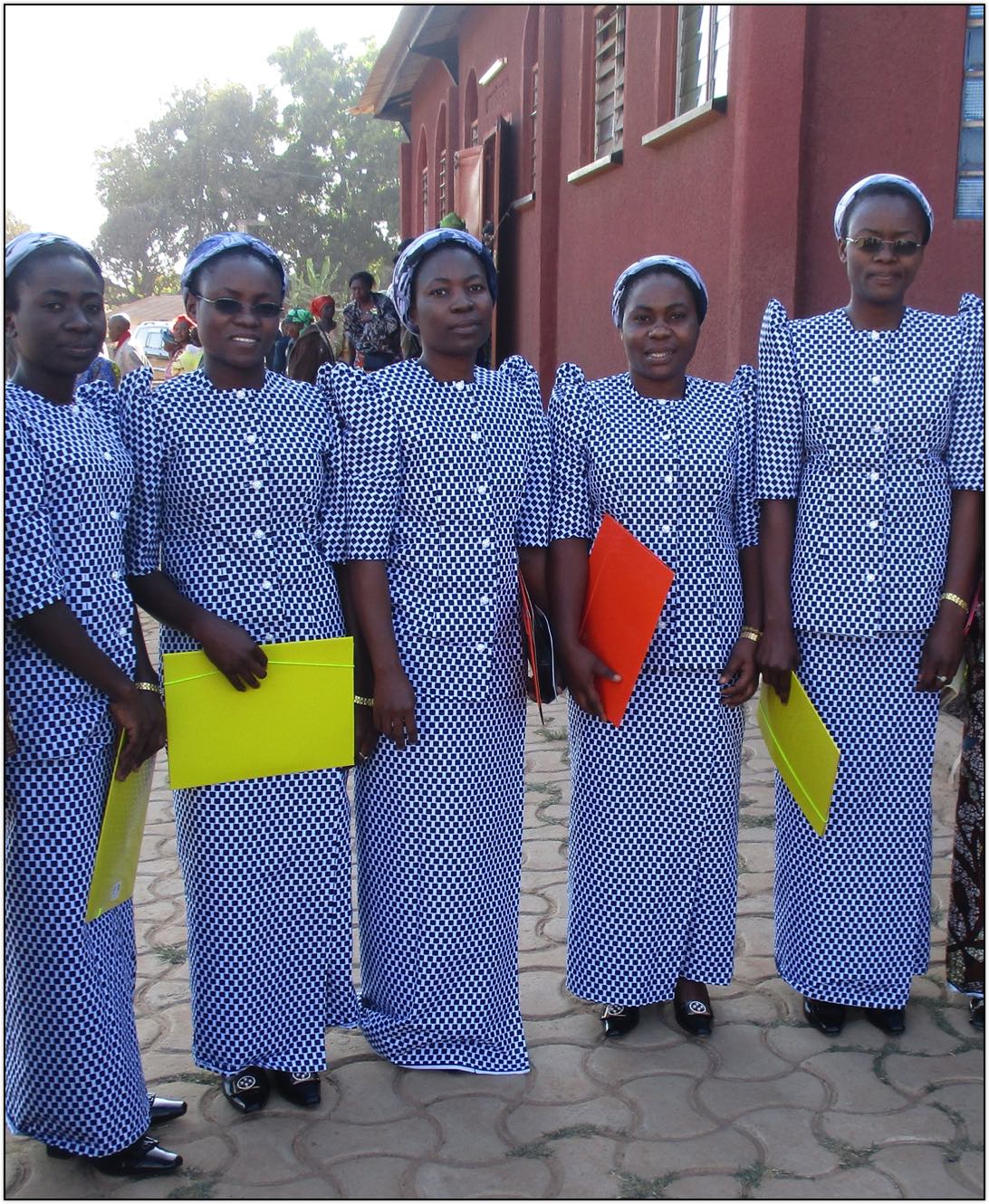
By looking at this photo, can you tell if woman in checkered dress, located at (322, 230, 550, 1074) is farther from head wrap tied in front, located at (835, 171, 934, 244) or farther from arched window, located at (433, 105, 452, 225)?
arched window, located at (433, 105, 452, 225)

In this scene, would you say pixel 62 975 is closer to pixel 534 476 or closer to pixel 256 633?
pixel 256 633

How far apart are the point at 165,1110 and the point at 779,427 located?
2.25m

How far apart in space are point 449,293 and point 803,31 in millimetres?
4292

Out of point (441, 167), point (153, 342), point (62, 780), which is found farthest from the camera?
point (153, 342)

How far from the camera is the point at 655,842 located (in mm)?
3037

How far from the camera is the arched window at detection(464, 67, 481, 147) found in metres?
15.1

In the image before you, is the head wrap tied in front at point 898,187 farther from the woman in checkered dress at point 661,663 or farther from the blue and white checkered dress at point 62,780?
the blue and white checkered dress at point 62,780

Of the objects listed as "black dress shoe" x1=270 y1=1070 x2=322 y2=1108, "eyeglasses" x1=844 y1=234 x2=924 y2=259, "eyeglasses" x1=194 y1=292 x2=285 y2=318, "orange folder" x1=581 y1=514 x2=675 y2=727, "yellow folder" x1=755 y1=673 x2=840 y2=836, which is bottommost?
"black dress shoe" x1=270 y1=1070 x2=322 y2=1108

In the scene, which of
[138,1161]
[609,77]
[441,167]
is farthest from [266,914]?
[441,167]

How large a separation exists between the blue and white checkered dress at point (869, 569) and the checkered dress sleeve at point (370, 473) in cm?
98

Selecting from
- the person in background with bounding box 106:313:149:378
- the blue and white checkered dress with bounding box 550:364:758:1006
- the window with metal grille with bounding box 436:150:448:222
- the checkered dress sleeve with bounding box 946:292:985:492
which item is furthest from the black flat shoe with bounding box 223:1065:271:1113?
the window with metal grille with bounding box 436:150:448:222

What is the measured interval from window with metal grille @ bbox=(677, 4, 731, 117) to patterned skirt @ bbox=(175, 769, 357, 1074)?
210 inches

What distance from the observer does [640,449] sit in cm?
290

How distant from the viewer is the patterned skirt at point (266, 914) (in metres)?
2.67
